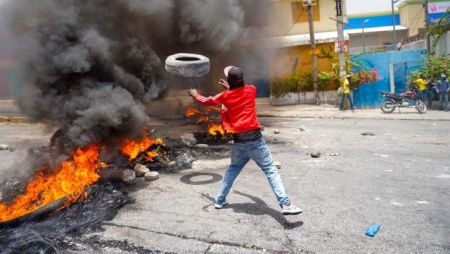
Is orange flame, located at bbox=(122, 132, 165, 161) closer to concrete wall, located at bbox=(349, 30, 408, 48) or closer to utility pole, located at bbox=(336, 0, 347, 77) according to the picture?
utility pole, located at bbox=(336, 0, 347, 77)

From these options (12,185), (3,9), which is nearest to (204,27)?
(3,9)

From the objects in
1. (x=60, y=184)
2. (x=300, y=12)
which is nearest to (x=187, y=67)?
(x=60, y=184)

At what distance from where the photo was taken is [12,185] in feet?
16.1

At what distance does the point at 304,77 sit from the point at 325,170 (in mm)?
11009

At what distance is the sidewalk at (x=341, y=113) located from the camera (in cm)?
1162

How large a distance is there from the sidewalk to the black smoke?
7383 millimetres

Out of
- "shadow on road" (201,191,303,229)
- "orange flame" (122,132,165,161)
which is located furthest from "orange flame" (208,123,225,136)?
"shadow on road" (201,191,303,229)

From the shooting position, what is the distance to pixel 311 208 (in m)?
4.09

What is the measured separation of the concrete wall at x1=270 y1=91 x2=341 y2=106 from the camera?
51.2ft

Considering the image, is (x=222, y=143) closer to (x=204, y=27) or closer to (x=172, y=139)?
(x=172, y=139)

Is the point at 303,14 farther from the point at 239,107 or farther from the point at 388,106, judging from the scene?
the point at 239,107

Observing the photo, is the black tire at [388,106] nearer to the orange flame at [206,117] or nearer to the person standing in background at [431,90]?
the person standing in background at [431,90]

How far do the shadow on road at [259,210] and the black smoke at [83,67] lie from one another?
2.09 metres

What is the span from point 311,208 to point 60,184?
3268 mm
